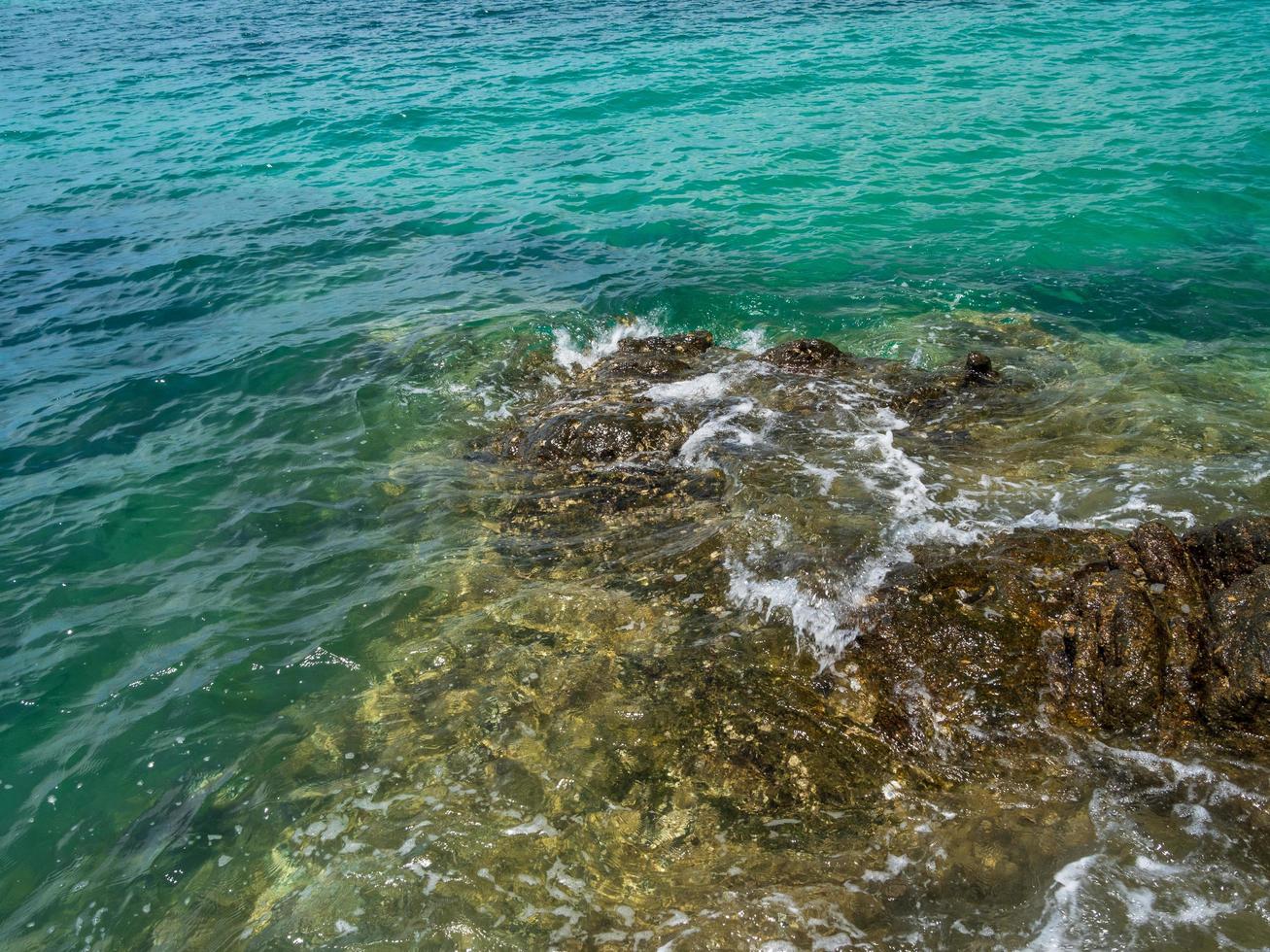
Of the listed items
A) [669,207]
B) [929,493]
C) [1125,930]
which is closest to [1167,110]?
[669,207]

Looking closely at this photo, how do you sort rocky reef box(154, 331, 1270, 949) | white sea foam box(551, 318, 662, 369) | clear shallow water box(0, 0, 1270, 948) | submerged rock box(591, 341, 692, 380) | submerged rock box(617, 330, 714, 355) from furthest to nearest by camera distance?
white sea foam box(551, 318, 662, 369)
submerged rock box(617, 330, 714, 355)
submerged rock box(591, 341, 692, 380)
clear shallow water box(0, 0, 1270, 948)
rocky reef box(154, 331, 1270, 949)

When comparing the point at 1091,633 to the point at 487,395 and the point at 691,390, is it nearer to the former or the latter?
the point at 691,390

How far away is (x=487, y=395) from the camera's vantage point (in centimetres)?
1123

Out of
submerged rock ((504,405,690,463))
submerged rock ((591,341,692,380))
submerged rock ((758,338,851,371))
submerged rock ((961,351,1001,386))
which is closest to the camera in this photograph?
submerged rock ((504,405,690,463))

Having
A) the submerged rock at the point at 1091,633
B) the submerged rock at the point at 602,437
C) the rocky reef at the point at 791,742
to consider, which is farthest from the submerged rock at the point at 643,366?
the submerged rock at the point at 1091,633

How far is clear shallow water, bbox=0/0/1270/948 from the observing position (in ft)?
16.4

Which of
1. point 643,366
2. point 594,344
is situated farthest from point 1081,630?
point 594,344

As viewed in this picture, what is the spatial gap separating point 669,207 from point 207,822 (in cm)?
1473

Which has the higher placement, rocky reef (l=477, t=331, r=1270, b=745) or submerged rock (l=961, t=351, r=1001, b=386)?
rocky reef (l=477, t=331, r=1270, b=745)

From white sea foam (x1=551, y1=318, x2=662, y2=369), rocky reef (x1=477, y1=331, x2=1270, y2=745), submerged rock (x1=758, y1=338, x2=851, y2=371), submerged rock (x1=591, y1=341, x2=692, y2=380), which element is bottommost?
white sea foam (x1=551, y1=318, x2=662, y2=369)

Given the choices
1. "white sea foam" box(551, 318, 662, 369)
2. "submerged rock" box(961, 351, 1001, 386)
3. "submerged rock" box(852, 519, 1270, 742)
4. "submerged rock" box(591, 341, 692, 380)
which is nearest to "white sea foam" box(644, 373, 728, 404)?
"submerged rock" box(591, 341, 692, 380)

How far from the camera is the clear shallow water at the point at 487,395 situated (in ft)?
16.4

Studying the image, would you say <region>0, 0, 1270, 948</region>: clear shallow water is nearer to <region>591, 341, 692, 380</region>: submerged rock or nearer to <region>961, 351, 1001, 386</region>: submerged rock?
<region>961, 351, 1001, 386</region>: submerged rock

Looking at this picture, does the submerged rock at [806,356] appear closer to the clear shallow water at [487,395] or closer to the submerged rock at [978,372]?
the clear shallow water at [487,395]
